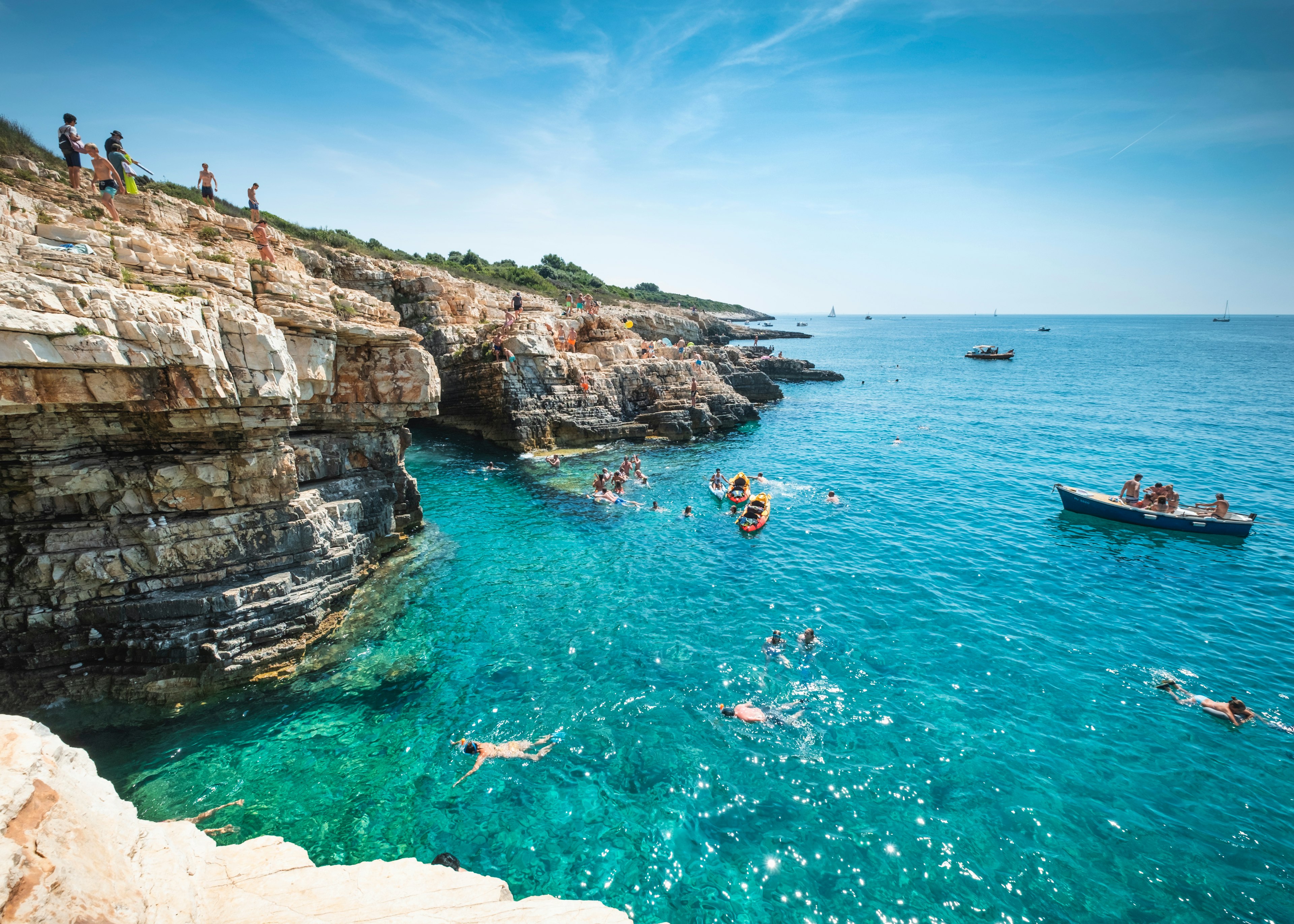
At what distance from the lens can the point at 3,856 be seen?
11.1 ft

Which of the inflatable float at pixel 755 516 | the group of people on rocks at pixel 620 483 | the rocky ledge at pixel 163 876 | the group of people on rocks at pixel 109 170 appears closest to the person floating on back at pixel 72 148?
the group of people on rocks at pixel 109 170

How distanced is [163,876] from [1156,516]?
30.2 meters

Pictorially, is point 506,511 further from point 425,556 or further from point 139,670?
point 139,670

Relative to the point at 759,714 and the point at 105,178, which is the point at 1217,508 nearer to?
the point at 759,714

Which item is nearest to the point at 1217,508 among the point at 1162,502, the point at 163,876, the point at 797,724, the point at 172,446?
the point at 1162,502

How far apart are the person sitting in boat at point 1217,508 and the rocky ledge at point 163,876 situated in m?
27.7

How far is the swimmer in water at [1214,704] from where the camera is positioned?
469 inches

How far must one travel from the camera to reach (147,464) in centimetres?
1120

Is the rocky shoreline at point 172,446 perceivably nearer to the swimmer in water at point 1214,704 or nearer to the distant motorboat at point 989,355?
the swimmer in water at point 1214,704

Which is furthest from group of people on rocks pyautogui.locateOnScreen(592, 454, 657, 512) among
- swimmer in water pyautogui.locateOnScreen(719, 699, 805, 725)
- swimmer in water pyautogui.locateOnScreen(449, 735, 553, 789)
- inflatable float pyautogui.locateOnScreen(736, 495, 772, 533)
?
swimmer in water pyautogui.locateOnScreen(449, 735, 553, 789)

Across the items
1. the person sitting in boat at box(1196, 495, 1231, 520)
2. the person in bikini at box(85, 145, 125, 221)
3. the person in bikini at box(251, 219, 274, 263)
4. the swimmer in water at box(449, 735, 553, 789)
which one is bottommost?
the swimmer in water at box(449, 735, 553, 789)

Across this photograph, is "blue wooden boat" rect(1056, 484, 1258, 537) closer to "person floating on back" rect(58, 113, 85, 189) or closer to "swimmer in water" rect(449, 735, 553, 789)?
"swimmer in water" rect(449, 735, 553, 789)

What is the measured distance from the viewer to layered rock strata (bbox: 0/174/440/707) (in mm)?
9234

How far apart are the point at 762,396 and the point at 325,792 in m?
48.7
